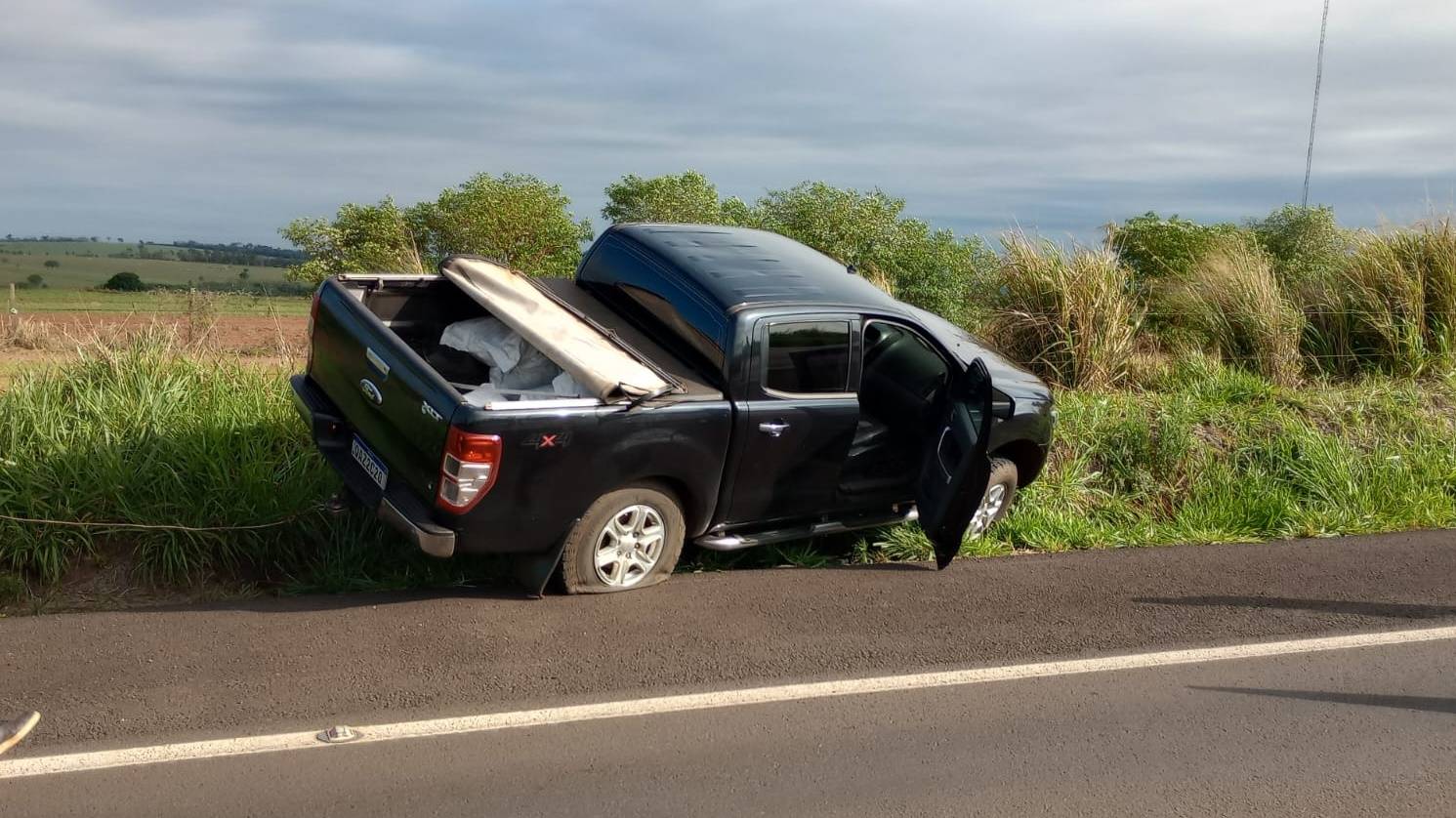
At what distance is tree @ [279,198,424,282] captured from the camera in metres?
13.5

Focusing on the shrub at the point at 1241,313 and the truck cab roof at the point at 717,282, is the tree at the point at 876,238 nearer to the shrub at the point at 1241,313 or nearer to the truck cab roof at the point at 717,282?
the shrub at the point at 1241,313

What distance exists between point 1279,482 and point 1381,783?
218 inches

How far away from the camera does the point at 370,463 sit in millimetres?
5969

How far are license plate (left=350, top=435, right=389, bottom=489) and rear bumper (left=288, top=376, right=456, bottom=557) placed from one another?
0.03 meters

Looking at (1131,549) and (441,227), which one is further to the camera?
(441,227)

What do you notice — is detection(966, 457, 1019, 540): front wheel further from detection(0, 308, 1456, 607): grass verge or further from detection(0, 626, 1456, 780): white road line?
detection(0, 626, 1456, 780): white road line

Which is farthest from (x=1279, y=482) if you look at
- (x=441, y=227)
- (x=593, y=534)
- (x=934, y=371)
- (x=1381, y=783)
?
(x=441, y=227)

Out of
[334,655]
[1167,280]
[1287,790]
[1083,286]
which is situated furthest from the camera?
[1167,280]

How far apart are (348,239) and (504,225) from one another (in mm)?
2493

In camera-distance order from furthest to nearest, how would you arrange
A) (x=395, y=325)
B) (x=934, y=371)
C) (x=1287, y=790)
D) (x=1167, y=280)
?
(x=1167, y=280)
(x=934, y=371)
(x=395, y=325)
(x=1287, y=790)

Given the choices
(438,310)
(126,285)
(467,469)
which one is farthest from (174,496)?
(126,285)

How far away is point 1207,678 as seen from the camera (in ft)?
18.3

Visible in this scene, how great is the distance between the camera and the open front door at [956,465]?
6367 millimetres

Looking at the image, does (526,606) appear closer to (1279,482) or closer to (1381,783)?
(1381,783)
